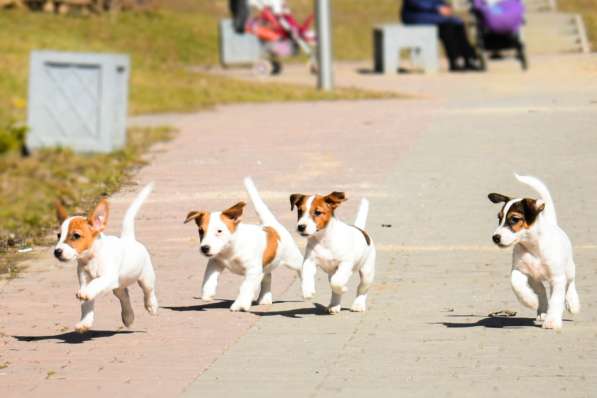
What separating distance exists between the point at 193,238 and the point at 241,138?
7208 mm

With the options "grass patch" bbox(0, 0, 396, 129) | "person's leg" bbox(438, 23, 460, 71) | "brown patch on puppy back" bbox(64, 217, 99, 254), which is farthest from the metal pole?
"brown patch on puppy back" bbox(64, 217, 99, 254)

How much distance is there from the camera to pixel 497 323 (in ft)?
36.2

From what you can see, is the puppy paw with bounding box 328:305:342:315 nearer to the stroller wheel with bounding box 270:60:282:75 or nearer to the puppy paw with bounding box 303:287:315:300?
the puppy paw with bounding box 303:287:315:300

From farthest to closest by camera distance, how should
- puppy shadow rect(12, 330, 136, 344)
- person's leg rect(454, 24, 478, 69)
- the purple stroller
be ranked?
1. person's leg rect(454, 24, 478, 69)
2. the purple stroller
3. puppy shadow rect(12, 330, 136, 344)

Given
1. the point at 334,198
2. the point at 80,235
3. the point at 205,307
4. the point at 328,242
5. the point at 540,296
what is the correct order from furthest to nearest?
the point at 205,307
the point at 328,242
the point at 334,198
the point at 540,296
the point at 80,235

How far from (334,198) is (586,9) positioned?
107 feet

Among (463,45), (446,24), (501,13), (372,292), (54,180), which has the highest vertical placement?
(501,13)

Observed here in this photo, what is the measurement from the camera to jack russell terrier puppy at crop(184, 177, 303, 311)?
10.8m

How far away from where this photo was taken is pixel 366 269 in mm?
11266

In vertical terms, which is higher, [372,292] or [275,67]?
[275,67]

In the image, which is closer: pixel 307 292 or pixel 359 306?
pixel 307 292

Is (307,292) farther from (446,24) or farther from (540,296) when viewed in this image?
(446,24)

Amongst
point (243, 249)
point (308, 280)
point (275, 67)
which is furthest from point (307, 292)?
point (275, 67)

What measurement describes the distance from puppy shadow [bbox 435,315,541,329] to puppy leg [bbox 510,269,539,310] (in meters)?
0.45
